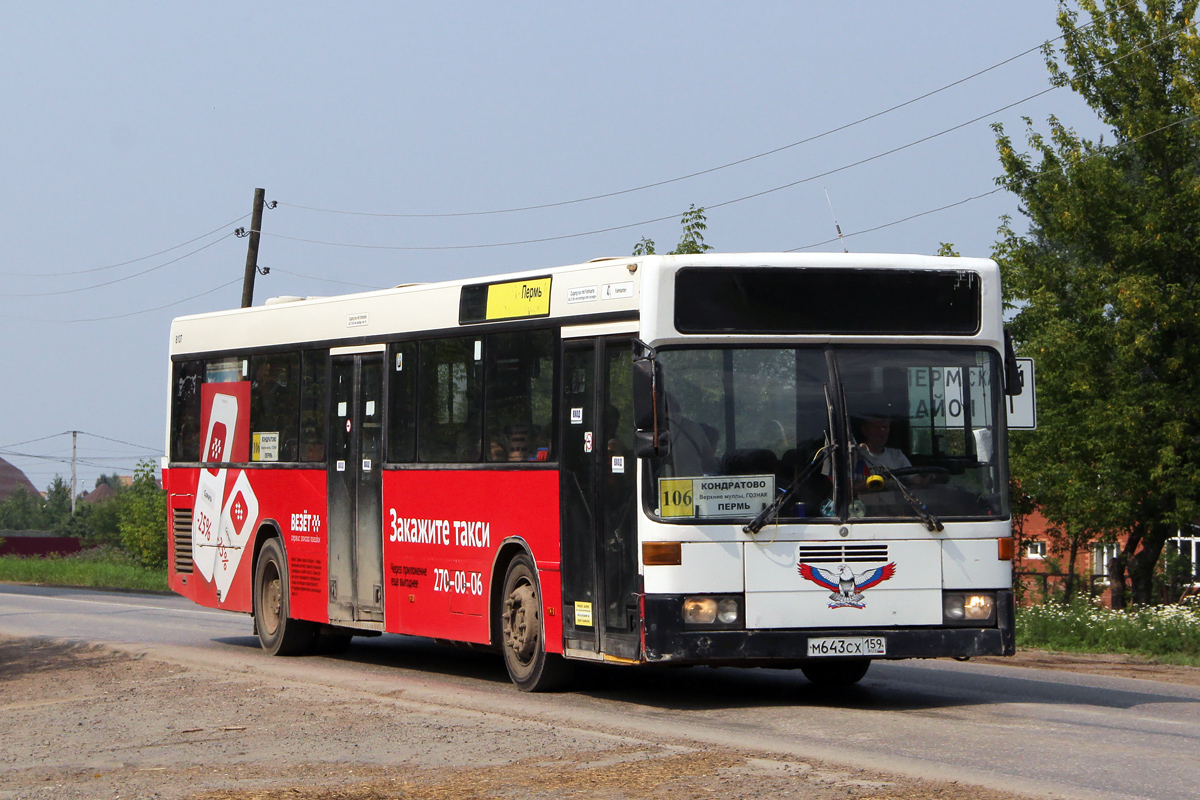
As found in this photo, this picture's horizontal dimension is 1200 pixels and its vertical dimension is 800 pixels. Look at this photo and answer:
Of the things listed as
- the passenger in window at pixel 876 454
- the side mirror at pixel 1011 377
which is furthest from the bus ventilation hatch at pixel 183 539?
the side mirror at pixel 1011 377

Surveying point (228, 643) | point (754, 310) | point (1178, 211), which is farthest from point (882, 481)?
point (1178, 211)

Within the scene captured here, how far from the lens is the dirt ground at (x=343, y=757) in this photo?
788 centimetres

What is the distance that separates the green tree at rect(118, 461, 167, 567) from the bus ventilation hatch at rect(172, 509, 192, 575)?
94.0 feet

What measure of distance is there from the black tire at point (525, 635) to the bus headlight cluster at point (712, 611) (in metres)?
1.79

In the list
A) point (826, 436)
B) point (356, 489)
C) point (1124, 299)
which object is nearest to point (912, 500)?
point (826, 436)

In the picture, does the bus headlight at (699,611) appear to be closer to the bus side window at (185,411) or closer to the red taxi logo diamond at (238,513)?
the red taxi logo diamond at (238,513)

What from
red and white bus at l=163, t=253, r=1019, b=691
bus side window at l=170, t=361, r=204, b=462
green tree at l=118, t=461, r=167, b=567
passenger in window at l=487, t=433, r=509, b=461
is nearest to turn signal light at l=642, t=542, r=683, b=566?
red and white bus at l=163, t=253, r=1019, b=691

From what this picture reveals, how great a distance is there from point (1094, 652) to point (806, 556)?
799 cm

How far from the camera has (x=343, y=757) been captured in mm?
9164

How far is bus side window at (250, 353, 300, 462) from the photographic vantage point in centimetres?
1578

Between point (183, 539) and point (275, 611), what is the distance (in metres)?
2.30

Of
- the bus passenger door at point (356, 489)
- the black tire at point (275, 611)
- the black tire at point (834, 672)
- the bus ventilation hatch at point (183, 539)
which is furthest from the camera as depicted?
the bus ventilation hatch at point (183, 539)

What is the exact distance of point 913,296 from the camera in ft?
36.7

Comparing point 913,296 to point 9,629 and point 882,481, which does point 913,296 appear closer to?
point 882,481
